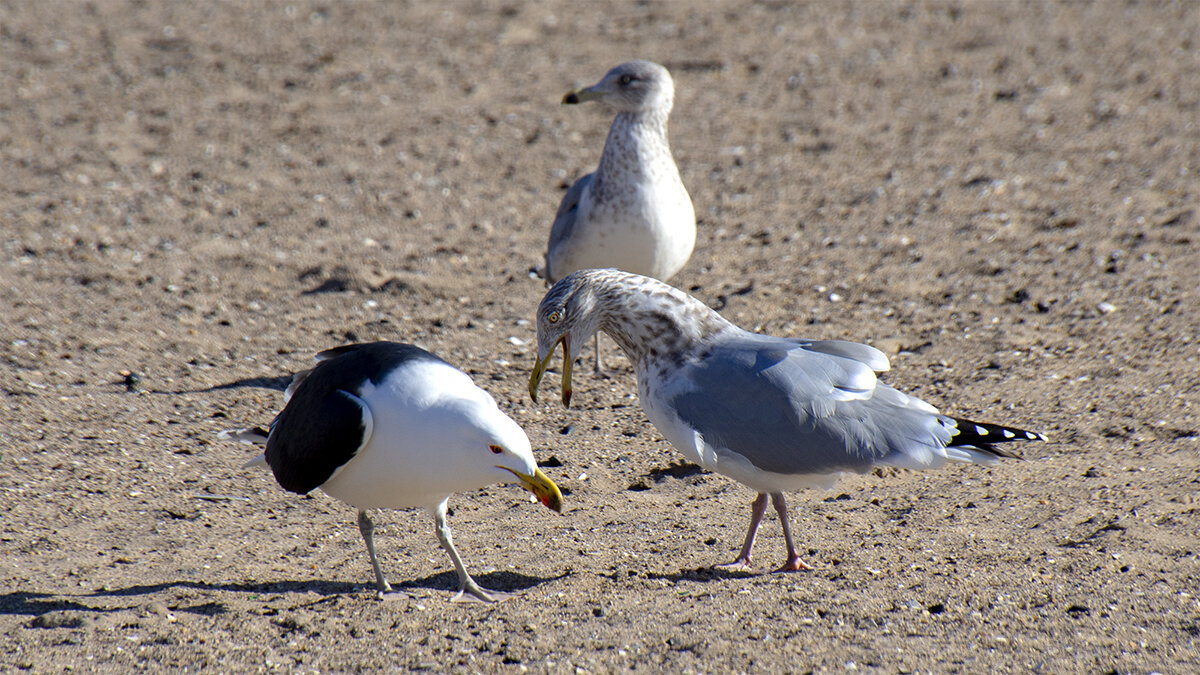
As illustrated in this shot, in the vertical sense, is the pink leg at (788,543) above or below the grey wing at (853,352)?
below

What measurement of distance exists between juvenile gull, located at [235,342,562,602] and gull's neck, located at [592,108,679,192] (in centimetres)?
246

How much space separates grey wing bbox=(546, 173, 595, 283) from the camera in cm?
670

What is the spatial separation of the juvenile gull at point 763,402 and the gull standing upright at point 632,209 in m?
1.84

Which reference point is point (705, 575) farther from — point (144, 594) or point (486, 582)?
point (144, 594)

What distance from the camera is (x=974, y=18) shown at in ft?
40.5

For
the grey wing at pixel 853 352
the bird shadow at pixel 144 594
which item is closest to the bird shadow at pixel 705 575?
the grey wing at pixel 853 352

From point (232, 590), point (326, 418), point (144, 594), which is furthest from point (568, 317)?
point (144, 594)

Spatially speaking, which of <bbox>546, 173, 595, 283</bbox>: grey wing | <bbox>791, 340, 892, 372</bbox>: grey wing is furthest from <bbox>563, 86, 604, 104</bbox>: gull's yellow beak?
<bbox>791, 340, 892, 372</bbox>: grey wing

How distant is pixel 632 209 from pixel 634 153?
37 cm

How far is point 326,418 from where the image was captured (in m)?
4.08

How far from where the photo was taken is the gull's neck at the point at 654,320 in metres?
4.48

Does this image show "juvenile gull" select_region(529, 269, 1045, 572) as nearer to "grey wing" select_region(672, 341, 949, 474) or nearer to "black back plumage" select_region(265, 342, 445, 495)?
"grey wing" select_region(672, 341, 949, 474)

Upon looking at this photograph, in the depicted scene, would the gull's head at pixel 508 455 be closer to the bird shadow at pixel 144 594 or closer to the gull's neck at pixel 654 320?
the gull's neck at pixel 654 320

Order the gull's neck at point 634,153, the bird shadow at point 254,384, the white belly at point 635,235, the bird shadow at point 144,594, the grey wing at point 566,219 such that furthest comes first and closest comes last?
the grey wing at point 566,219, the gull's neck at point 634,153, the white belly at point 635,235, the bird shadow at point 254,384, the bird shadow at point 144,594
